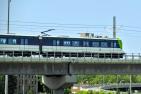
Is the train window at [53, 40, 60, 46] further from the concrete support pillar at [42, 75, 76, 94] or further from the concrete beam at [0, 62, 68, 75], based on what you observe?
the concrete beam at [0, 62, 68, 75]

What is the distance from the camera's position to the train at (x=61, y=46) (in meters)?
61.8

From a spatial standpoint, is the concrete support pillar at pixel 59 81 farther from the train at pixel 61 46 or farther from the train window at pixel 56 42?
the train window at pixel 56 42

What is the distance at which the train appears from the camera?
61.8 meters

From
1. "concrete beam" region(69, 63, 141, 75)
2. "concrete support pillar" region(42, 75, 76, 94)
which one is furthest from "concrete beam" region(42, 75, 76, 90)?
"concrete beam" region(69, 63, 141, 75)

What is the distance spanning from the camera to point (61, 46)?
65188 mm

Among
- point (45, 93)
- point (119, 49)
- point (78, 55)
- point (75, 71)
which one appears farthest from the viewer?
point (45, 93)

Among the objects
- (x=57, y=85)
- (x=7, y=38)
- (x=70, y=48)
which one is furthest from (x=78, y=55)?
(x=7, y=38)

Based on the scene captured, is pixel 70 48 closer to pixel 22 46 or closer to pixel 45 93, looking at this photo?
pixel 22 46

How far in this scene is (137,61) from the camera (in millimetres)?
59219

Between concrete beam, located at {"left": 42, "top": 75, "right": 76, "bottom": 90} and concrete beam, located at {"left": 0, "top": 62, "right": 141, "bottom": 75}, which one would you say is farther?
concrete beam, located at {"left": 42, "top": 75, "right": 76, "bottom": 90}

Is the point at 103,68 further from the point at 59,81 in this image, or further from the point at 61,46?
the point at 61,46

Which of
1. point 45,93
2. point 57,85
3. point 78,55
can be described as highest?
point 78,55

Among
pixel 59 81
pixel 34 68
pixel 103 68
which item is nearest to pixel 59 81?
pixel 59 81

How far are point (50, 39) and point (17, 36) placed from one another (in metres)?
5.23
